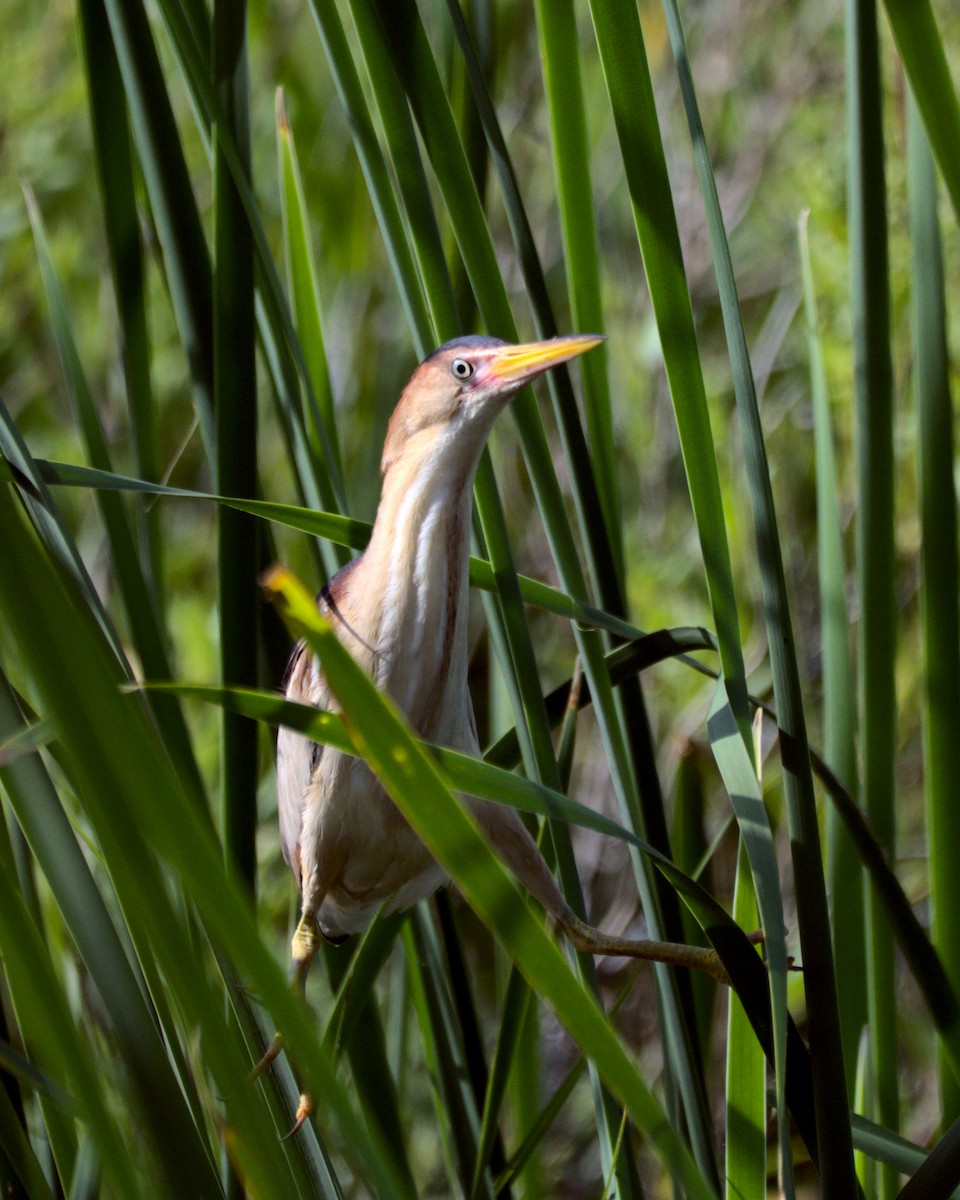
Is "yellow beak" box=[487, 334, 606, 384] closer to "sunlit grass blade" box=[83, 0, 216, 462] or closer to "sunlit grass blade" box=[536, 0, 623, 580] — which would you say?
"sunlit grass blade" box=[536, 0, 623, 580]

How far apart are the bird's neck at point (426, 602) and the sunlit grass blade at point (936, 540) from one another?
26 centimetres

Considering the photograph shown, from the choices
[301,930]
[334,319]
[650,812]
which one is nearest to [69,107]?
[334,319]

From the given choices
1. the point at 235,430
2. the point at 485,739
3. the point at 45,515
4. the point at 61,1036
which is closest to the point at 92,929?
the point at 61,1036

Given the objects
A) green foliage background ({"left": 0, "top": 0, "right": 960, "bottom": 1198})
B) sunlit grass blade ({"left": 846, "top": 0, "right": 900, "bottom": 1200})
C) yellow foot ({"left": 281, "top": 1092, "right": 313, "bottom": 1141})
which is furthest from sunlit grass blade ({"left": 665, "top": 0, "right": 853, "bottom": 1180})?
yellow foot ({"left": 281, "top": 1092, "right": 313, "bottom": 1141})

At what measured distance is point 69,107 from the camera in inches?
72.1

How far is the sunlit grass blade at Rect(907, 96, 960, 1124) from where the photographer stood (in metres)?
0.60

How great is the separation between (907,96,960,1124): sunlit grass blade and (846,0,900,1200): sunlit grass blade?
19 mm

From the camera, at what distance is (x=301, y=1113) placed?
0.60m

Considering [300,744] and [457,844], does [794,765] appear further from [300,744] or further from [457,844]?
[300,744]

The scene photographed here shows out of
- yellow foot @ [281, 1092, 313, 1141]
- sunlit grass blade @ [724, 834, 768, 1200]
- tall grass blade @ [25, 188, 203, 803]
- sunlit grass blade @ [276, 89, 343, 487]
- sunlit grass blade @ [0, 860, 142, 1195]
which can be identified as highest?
sunlit grass blade @ [276, 89, 343, 487]

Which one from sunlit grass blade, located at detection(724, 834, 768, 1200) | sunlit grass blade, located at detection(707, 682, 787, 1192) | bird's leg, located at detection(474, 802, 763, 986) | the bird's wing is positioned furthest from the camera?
the bird's wing

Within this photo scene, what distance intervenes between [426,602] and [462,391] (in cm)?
13

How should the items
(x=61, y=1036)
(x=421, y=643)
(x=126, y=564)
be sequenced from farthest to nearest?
(x=421, y=643), (x=126, y=564), (x=61, y=1036)

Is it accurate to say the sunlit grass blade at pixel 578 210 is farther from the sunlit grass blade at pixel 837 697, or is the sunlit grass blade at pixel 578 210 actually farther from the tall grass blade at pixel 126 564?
the tall grass blade at pixel 126 564
